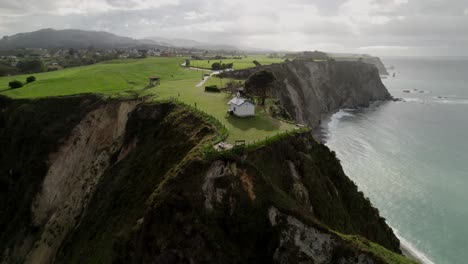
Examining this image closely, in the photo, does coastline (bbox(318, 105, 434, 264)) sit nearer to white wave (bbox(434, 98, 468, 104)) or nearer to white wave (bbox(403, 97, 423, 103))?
white wave (bbox(403, 97, 423, 103))

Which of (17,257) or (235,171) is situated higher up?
(235,171)

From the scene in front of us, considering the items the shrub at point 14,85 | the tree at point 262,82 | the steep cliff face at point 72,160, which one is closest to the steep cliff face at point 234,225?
the steep cliff face at point 72,160

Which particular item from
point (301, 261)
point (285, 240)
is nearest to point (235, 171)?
point (285, 240)

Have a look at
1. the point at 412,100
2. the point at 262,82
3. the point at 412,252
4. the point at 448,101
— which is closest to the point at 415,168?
A: the point at 412,252

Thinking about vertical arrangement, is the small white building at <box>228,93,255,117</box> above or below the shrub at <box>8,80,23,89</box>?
above

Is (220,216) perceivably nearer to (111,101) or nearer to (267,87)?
(267,87)

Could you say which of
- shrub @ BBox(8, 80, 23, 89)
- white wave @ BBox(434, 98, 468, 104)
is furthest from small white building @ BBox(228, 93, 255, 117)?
white wave @ BBox(434, 98, 468, 104)

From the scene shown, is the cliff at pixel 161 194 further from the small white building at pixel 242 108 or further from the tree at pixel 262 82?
the tree at pixel 262 82
